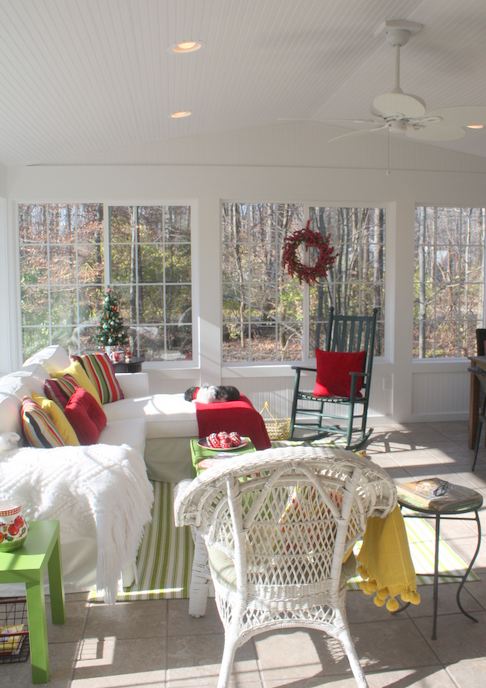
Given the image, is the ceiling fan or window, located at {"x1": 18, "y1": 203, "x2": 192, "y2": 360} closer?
the ceiling fan

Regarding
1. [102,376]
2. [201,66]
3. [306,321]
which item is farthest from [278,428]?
[201,66]

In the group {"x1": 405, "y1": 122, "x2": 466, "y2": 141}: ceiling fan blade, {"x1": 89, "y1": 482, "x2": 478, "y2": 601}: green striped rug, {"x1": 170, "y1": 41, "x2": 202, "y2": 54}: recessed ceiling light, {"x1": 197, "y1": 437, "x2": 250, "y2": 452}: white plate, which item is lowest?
{"x1": 89, "y1": 482, "x2": 478, "y2": 601}: green striped rug

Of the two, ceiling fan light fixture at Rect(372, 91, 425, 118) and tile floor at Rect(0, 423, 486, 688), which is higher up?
ceiling fan light fixture at Rect(372, 91, 425, 118)

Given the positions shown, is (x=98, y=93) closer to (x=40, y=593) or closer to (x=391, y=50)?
(x=391, y=50)

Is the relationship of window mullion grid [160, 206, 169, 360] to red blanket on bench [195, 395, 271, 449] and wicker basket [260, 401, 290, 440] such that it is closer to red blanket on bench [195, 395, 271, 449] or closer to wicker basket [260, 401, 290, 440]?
wicker basket [260, 401, 290, 440]

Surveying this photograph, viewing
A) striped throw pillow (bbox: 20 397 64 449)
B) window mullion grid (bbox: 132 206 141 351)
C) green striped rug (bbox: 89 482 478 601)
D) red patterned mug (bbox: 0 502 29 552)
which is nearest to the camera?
red patterned mug (bbox: 0 502 29 552)

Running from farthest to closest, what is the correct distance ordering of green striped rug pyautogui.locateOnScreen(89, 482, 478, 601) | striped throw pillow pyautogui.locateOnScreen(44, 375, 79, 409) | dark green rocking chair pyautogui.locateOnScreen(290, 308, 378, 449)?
dark green rocking chair pyautogui.locateOnScreen(290, 308, 378, 449), striped throw pillow pyautogui.locateOnScreen(44, 375, 79, 409), green striped rug pyautogui.locateOnScreen(89, 482, 478, 601)

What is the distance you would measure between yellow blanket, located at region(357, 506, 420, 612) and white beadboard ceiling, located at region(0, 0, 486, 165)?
7.97 ft

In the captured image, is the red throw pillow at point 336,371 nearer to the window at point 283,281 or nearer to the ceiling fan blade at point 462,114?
the window at point 283,281

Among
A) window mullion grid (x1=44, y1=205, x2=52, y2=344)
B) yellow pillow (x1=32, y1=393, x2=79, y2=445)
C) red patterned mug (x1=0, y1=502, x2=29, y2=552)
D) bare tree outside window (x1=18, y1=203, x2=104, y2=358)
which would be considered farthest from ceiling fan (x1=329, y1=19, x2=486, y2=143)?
window mullion grid (x1=44, y1=205, x2=52, y2=344)

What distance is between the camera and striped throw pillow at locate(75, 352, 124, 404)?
4.98m

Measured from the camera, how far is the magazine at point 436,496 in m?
2.65

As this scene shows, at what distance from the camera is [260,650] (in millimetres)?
2576

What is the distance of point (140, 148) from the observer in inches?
235
